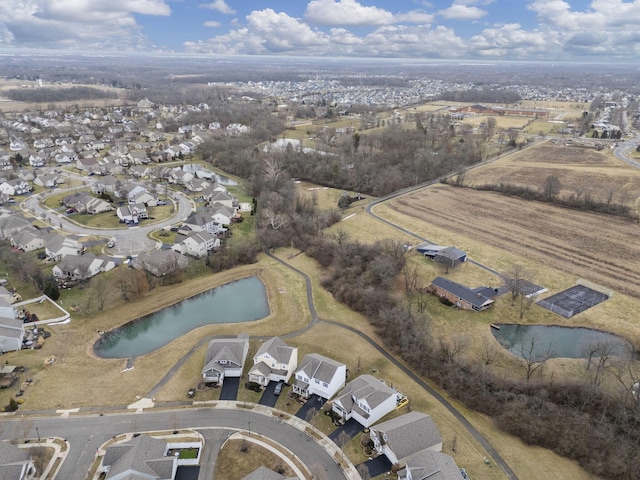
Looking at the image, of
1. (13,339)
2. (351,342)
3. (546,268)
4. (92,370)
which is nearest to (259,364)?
(351,342)

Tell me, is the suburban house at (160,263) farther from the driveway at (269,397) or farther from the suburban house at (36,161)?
the suburban house at (36,161)

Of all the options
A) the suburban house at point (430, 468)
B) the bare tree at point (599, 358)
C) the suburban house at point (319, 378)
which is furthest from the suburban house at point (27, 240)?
the bare tree at point (599, 358)

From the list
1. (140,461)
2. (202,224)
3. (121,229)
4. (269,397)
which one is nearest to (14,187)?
(121,229)

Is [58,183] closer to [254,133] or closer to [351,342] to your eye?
[254,133]

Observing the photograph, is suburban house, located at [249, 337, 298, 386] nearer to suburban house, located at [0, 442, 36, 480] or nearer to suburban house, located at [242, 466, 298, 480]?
suburban house, located at [242, 466, 298, 480]

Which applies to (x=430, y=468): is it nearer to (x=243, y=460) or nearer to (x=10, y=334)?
(x=243, y=460)

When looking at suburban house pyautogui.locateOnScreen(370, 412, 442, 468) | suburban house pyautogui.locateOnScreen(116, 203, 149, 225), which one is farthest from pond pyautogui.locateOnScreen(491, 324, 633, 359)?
suburban house pyautogui.locateOnScreen(116, 203, 149, 225)
